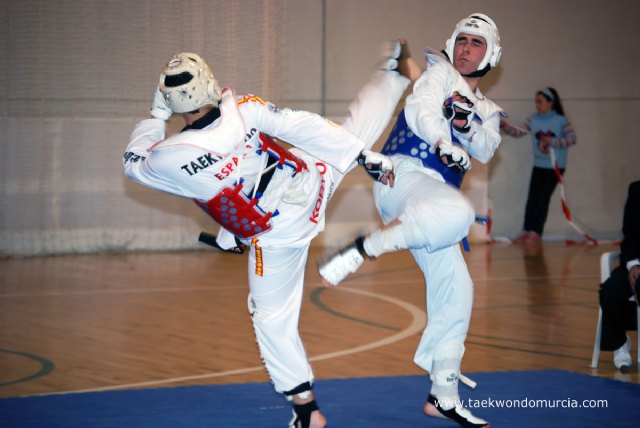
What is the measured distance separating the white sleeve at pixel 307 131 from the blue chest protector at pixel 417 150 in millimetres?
379

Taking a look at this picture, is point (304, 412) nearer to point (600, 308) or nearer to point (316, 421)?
point (316, 421)

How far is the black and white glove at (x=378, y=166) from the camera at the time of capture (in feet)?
15.6

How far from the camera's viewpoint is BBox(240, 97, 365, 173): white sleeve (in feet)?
15.3

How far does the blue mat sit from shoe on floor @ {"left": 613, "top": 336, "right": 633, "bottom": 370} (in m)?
0.55

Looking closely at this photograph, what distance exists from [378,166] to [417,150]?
1.47ft

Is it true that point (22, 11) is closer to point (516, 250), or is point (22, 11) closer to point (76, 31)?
point (76, 31)

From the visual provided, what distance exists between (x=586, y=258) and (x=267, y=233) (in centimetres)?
821

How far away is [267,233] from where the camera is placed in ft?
15.7

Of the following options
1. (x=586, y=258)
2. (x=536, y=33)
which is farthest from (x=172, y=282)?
(x=536, y=33)

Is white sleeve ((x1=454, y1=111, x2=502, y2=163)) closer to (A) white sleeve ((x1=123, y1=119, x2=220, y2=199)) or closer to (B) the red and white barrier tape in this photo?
(A) white sleeve ((x1=123, y1=119, x2=220, y2=199))

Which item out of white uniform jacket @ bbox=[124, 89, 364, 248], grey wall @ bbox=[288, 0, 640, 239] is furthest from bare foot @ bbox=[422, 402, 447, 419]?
grey wall @ bbox=[288, 0, 640, 239]

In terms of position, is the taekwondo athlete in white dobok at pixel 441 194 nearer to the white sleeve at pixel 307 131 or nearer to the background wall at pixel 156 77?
the white sleeve at pixel 307 131

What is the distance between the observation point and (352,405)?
5.48 meters

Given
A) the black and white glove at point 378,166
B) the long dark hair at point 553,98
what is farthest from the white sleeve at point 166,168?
the long dark hair at point 553,98
